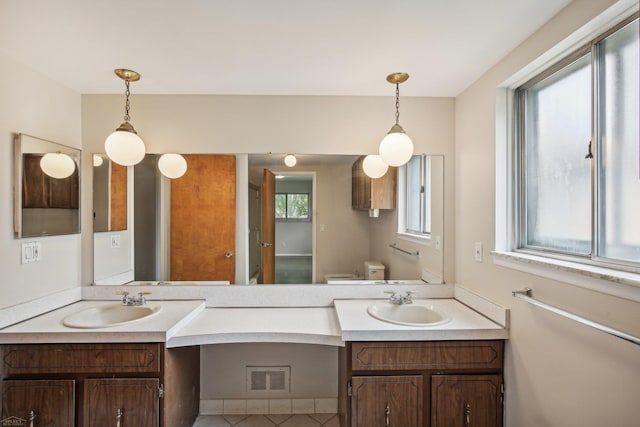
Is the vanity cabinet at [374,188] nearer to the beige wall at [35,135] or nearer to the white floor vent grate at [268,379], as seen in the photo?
the white floor vent grate at [268,379]

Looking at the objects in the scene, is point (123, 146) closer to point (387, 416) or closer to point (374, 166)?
point (374, 166)

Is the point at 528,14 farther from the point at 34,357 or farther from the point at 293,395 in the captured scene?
the point at 34,357

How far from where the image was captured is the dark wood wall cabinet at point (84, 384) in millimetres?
1586

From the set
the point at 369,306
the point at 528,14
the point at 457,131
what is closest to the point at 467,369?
the point at 369,306

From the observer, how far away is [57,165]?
1.92 m

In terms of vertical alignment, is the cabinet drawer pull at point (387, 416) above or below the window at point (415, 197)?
below

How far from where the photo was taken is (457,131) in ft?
7.25

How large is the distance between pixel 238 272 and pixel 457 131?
5.96 feet

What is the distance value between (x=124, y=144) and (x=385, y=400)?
1.99 meters

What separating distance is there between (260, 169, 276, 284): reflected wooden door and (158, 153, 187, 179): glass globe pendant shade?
56cm

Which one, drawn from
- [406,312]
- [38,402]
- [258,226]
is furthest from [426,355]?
[38,402]

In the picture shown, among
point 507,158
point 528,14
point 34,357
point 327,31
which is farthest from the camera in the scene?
point 507,158

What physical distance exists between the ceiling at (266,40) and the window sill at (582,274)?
40.6 inches

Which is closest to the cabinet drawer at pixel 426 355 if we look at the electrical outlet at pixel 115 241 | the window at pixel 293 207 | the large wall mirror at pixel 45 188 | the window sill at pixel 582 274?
the window sill at pixel 582 274
